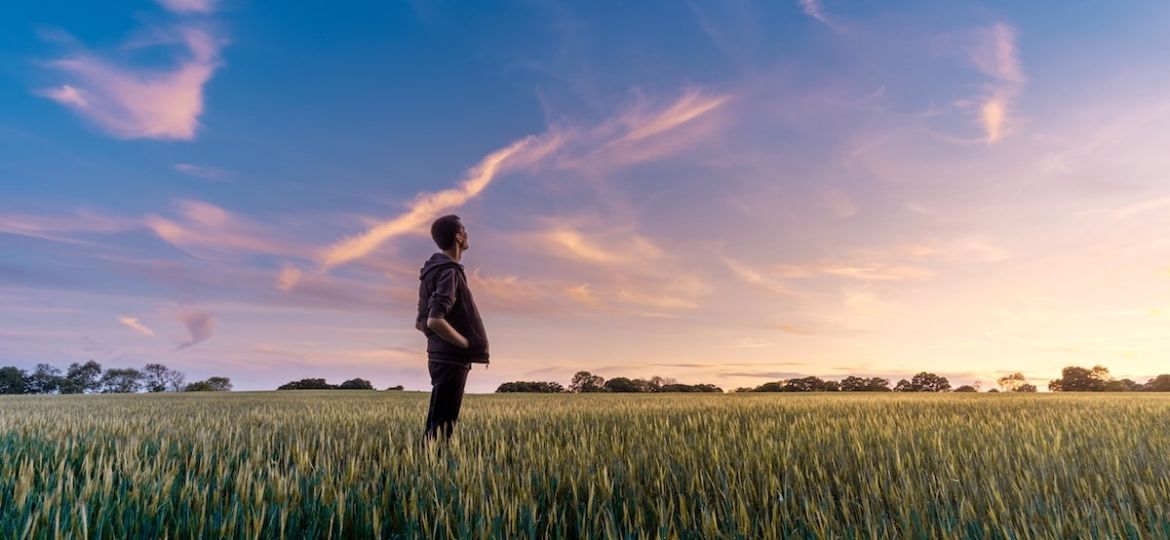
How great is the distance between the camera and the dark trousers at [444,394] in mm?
5004

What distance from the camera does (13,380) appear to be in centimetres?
6044

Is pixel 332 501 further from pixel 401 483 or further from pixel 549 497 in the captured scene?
pixel 549 497

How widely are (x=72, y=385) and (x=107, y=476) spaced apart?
74759mm

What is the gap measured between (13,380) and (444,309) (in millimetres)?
79605

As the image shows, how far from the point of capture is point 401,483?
11.8 ft

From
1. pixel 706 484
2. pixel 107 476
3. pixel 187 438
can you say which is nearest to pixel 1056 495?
pixel 706 484

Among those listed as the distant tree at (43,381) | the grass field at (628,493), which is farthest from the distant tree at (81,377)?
the grass field at (628,493)

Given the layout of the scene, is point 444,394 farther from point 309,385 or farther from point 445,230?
point 309,385

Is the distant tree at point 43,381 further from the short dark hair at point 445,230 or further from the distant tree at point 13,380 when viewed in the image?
the short dark hair at point 445,230

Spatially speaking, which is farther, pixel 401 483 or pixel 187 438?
pixel 187 438

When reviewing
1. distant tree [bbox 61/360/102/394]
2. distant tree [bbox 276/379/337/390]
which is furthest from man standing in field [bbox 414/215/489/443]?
distant tree [bbox 61/360/102/394]

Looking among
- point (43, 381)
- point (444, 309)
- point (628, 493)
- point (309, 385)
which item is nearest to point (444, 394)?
point (444, 309)

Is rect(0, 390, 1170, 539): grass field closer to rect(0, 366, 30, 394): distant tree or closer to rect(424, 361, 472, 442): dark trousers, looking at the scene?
rect(424, 361, 472, 442): dark trousers

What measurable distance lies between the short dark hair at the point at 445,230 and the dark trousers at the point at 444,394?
40.3 inches
